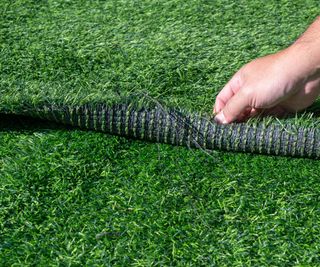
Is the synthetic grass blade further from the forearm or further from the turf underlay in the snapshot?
the forearm

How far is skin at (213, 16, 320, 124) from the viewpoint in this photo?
7.63 feet

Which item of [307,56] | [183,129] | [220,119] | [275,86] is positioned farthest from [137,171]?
[307,56]

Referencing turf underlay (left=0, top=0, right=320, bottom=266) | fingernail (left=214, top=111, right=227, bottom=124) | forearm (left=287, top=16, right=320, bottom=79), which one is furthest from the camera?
fingernail (left=214, top=111, right=227, bottom=124)

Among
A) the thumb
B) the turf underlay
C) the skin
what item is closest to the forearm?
the skin

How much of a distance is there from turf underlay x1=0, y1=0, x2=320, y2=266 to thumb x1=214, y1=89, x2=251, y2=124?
11cm

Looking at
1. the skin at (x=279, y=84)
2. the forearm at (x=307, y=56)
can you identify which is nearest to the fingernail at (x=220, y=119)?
the skin at (x=279, y=84)

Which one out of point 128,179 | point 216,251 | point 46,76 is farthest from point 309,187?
point 46,76

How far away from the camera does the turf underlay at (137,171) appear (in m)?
1.97

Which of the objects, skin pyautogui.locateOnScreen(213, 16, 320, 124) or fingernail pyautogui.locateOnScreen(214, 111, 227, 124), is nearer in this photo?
skin pyautogui.locateOnScreen(213, 16, 320, 124)

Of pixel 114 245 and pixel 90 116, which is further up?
pixel 90 116

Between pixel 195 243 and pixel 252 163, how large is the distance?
486 millimetres

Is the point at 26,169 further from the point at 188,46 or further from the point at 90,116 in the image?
→ the point at 188,46

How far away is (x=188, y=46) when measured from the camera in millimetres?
3029

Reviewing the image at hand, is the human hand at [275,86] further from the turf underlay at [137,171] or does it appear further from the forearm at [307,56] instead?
the turf underlay at [137,171]
